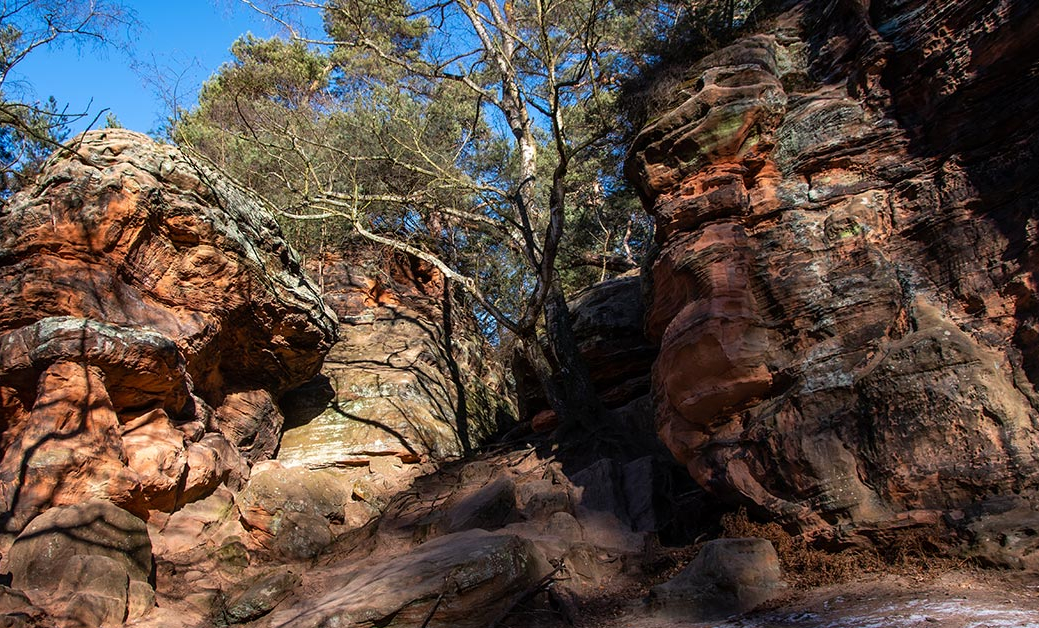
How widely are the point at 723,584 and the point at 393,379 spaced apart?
830 centimetres

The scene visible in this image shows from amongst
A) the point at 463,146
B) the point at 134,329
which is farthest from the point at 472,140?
the point at 134,329

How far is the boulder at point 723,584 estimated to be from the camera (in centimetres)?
445

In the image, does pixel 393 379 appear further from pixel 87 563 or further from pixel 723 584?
pixel 723 584

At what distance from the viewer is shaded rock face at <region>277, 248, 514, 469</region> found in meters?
10.3

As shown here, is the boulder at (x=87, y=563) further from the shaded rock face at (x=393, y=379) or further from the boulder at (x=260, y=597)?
the shaded rock face at (x=393, y=379)

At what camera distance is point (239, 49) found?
57.4 feet

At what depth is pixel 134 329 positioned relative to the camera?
6.84m

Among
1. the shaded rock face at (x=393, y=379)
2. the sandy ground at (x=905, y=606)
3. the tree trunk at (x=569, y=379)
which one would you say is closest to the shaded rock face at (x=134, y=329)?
the shaded rock face at (x=393, y=379)

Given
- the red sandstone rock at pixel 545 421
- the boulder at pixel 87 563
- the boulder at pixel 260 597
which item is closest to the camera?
the boulder at pixel 87 563

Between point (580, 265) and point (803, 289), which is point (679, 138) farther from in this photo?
point (580, 265)

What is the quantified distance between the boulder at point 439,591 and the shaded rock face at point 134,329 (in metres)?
2.40

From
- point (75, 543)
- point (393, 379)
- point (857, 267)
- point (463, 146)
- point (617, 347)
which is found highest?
point (463, 146)

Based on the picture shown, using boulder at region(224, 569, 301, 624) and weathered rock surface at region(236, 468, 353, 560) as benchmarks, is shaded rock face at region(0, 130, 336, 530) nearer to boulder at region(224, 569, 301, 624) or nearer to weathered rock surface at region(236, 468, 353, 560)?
weathered rock surface at region(236, 468, 353, 560)

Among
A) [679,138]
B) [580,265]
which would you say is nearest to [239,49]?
[580,265]
